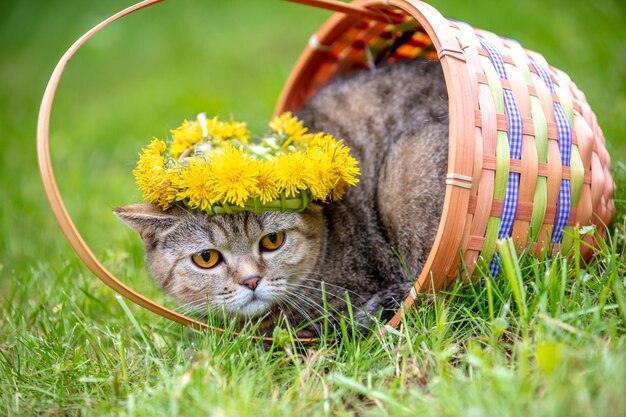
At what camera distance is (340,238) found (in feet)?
7.61

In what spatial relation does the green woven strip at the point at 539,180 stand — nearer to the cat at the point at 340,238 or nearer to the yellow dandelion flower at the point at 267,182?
the cat at the point at 340,238

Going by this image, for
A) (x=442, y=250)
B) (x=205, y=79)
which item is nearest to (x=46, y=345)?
(x=442, y=250)

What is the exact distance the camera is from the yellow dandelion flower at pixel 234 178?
1832 millimetres

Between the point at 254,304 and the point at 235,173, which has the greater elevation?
the point at 235,173

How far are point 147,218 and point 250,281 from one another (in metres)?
0.41

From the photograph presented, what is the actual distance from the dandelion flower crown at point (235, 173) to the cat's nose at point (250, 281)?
0.73 feet

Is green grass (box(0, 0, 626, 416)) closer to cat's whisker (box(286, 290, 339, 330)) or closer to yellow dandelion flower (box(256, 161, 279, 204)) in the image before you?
cat's whisker (box(286, 290, 339, 330))

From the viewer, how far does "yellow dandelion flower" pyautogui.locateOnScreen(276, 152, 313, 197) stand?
1.89m

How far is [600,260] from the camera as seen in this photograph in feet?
6.43

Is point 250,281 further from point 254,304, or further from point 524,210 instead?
point 524,210

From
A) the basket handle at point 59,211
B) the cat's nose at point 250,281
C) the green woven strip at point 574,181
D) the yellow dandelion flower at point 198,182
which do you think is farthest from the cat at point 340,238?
the green woven strip at point 574,181

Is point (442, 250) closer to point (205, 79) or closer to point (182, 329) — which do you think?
point (182, 329)

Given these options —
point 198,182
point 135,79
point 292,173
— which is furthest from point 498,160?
point 135,79

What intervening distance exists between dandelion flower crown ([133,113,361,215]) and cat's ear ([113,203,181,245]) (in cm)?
3
